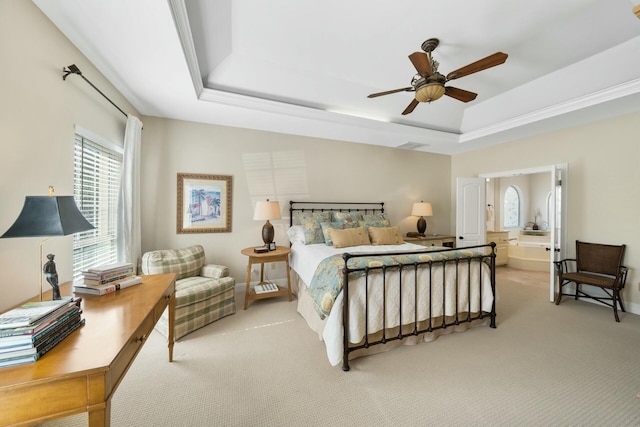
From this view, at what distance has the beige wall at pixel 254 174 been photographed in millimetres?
3484

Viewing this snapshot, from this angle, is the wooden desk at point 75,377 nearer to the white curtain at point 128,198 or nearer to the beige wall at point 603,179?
the white curtain at point 128,198

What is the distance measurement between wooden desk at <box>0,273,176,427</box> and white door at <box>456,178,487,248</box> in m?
5.06

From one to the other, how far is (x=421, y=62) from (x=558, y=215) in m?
3.54

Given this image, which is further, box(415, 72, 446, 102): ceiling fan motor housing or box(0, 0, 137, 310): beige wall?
box(415, 72, 446, 102): ceiling fan motor housing

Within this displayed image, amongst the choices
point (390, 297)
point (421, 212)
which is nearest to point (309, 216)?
point (390, 297)

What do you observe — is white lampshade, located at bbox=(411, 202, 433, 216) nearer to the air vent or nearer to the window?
the air vent

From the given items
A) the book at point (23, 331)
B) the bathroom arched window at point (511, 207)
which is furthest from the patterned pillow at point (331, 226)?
the bathroom arched window at point (511, 207)

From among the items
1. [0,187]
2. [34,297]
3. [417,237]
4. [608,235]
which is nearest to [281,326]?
[34,297]

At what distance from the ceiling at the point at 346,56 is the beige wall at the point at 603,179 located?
28cm

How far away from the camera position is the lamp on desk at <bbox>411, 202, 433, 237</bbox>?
4.83 m

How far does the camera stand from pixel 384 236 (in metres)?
3.76

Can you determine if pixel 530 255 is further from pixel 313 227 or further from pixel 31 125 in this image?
pixel 31 125

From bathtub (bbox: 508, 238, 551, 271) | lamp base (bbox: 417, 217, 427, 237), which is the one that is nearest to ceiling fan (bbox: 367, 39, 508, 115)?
lamp base (bbox: 417, 217, 427, 237)

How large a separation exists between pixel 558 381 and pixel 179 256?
3.88 meters
